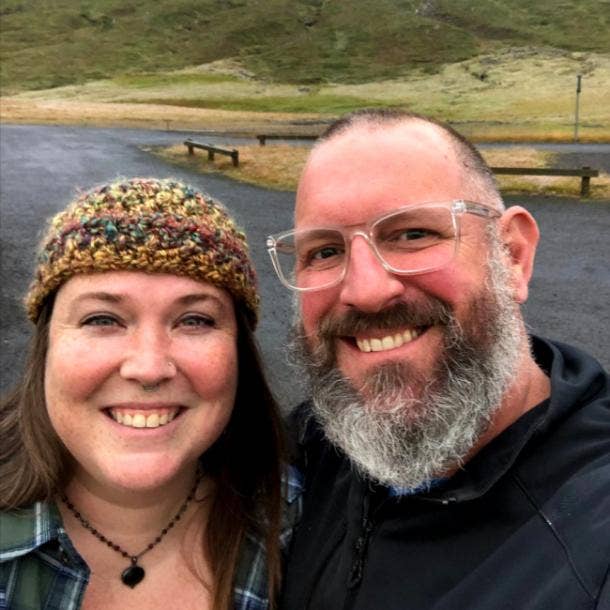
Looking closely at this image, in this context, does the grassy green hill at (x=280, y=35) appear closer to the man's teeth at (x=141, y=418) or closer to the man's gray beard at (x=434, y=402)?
the man's gray beard at (x=434, y=402)

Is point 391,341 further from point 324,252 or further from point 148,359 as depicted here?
point 148,359

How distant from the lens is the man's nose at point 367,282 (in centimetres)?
228

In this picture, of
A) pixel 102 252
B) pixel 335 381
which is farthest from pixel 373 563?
→ pixel 102 252

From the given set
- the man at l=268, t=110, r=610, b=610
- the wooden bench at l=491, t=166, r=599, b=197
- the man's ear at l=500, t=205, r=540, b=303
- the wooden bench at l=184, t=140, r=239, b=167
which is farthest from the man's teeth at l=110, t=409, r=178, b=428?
the wooden bench at l=184, t=140, r=239, b=167

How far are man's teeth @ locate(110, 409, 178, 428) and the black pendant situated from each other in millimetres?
595

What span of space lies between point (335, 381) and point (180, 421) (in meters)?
0.55

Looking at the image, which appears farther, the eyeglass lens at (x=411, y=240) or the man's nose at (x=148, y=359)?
the eyeglass lens at (x=411, y=240)

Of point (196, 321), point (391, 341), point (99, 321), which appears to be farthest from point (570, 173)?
point (99, 321)

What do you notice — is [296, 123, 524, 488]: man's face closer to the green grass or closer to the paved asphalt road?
the paved asphalt road

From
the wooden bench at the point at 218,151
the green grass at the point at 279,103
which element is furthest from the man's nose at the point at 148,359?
the green grass at the point at 279,103

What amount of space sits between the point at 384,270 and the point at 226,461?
3.53 ft

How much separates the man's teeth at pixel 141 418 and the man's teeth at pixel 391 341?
725 millimetres

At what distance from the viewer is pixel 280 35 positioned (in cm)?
13300

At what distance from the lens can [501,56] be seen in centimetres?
9631
